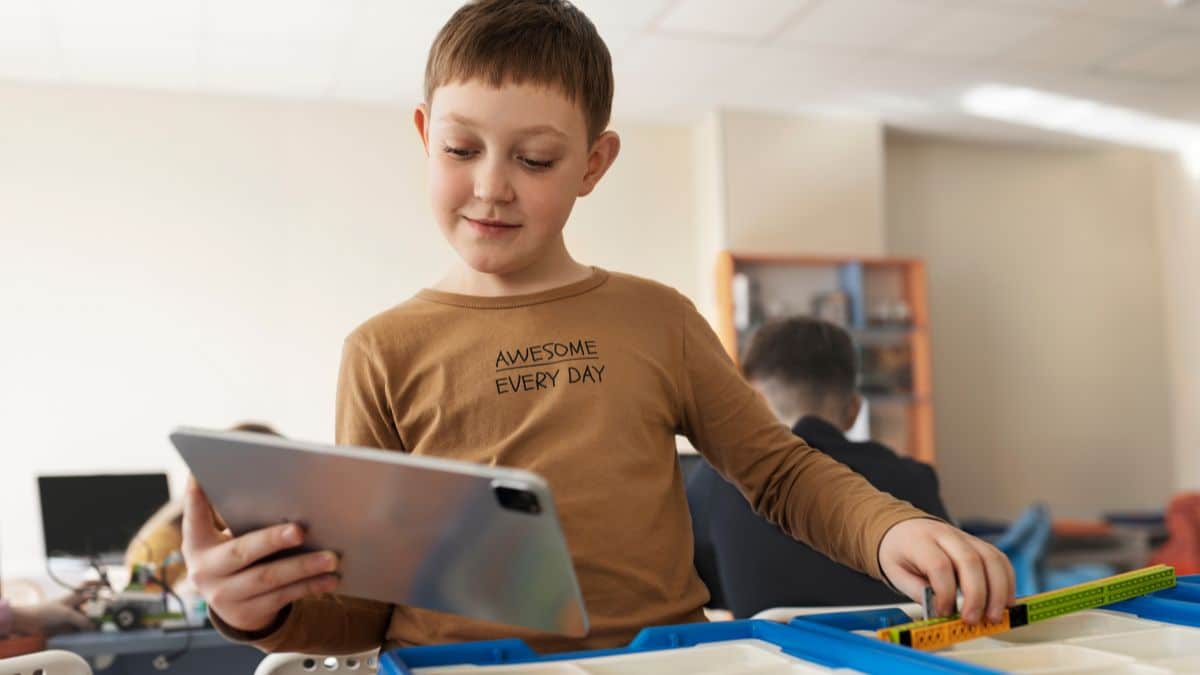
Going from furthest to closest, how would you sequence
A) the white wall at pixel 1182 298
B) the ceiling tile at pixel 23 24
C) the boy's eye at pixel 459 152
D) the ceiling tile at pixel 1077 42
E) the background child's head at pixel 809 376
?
1. the white wall at pixel 1182 298
2. the ceiling tile at pixel 1077 42
3. the ceiling tile at pixel 23 24
4. the background child's head at pixel 809 376
5. the boy's eye at pixel 459 152

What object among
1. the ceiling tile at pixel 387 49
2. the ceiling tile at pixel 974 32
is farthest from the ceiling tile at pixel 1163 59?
the ceiling tile at pixel 387 49

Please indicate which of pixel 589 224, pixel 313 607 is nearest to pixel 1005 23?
pixel 589 224

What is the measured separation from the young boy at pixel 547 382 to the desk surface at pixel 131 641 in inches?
63.2

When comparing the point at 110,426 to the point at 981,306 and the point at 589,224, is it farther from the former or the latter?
the point at 981,306

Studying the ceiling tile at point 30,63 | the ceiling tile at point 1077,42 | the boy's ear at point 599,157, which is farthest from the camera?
the ceiling tile at point 1077,42

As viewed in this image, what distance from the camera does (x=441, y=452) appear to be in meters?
0.95

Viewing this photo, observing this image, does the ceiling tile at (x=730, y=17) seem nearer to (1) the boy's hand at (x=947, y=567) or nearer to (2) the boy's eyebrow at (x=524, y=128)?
(2) the boy's eyebrow at (x=524, y=128)

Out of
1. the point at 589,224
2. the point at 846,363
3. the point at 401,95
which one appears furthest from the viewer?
the point at 589,224

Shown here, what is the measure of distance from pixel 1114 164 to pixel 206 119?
5.39 m

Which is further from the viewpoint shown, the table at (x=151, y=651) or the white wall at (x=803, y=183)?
the white wall at (x=803, y=183)

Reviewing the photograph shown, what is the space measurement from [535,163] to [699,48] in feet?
12.9

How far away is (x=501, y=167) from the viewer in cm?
92

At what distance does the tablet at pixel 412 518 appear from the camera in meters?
0.59

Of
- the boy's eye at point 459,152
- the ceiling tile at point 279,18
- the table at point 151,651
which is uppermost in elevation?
the ceiling tile at point 279,18
